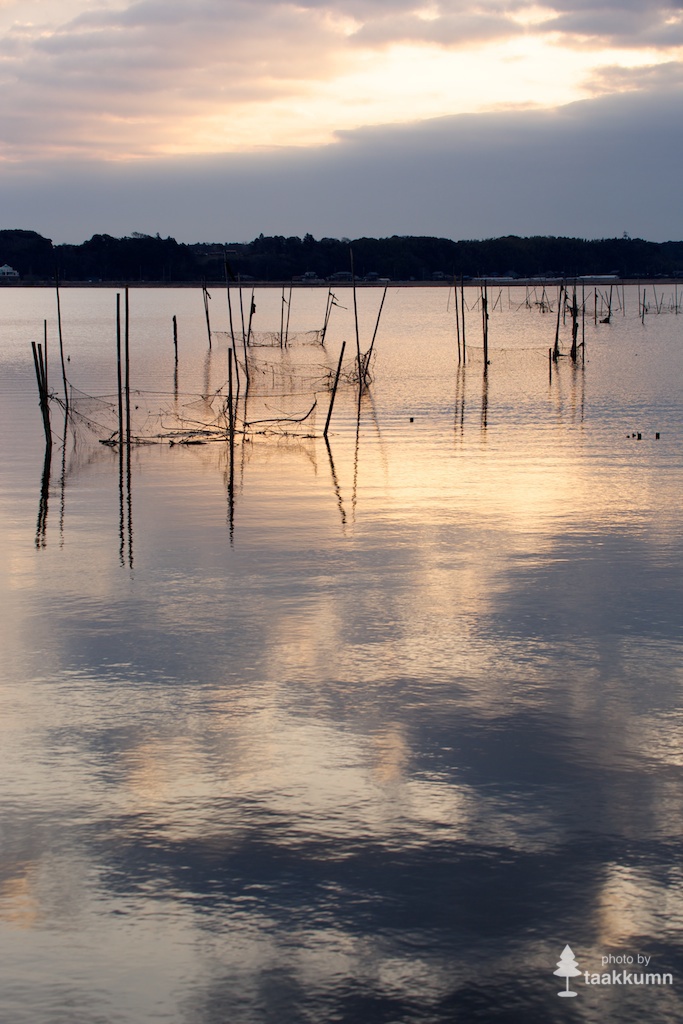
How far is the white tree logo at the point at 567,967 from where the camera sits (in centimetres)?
531

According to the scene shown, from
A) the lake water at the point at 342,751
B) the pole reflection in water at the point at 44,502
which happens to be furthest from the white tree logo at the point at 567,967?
the pole reflection in water at the point at 44,502

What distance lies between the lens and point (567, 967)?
5379 millimetres

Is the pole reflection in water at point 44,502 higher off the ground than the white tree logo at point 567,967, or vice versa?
the pole reflection in water at point 44,502

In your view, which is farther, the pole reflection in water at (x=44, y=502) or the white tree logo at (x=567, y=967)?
the pole reflection in water at (x=44, y=502)

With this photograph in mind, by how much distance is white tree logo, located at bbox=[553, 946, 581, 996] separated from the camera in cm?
531

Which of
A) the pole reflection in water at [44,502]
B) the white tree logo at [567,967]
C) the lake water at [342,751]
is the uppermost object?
the pole reflection in water at [44,502]

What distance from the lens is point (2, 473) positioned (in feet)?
67.1

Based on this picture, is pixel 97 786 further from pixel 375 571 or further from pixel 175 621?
pixel 375 571

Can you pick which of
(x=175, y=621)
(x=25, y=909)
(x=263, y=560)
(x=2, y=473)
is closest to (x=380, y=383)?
(x=2, y=473)

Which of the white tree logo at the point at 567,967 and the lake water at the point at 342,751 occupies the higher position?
the lake water at the point at 342,751

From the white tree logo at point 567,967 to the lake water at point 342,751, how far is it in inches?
1.4

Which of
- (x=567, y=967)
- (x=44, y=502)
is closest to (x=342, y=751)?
(x=567, y=967)

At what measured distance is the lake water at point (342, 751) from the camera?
17.7 feet

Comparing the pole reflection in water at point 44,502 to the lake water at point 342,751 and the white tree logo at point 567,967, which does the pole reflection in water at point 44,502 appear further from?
the white tree logo at point 567,967
